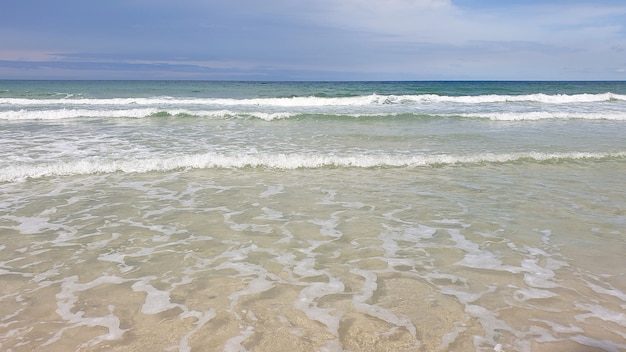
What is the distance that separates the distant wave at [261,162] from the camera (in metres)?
8.66

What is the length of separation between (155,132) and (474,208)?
11.7 metres

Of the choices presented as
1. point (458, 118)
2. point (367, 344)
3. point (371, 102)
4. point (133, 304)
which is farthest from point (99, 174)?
point (371, 102)

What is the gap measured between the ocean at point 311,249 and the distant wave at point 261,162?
49 millimetres

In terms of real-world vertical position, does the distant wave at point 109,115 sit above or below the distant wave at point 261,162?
above

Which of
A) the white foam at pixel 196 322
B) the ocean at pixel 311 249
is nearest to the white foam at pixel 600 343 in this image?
the ocean at pixel 311 249

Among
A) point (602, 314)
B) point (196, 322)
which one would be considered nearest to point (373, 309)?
point (196, 322)

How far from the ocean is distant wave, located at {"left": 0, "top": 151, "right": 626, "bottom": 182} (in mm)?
49

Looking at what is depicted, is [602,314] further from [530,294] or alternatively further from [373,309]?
[373,309]

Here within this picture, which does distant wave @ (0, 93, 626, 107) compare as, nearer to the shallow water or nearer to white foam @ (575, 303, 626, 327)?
the shallow water

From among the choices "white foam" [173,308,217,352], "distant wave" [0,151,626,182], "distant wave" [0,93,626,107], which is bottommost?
"white foam" [173,308,217,352]

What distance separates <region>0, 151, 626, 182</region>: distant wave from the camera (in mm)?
8664

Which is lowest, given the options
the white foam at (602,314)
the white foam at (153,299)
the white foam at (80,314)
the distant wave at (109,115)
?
the white foam at (80,314)

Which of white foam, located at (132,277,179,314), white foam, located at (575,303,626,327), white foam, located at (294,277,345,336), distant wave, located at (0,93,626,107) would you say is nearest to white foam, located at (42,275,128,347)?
white foam, located at (132,277,179,314)

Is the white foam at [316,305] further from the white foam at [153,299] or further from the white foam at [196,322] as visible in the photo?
the white foam at [153,299]
